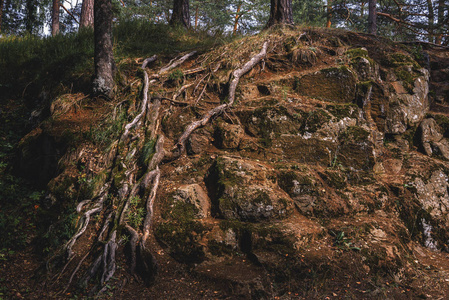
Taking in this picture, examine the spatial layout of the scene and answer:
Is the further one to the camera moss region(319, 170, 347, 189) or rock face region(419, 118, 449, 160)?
rock face region(419, 118, 449, 160)

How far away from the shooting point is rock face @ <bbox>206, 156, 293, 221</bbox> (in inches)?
147

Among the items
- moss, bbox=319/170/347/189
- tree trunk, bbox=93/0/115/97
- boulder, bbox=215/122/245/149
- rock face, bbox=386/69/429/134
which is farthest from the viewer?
rock face, bbox=386/69/429/134

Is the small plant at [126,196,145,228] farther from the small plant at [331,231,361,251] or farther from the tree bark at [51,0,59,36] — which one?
the tree bark at [51,0,59,36]

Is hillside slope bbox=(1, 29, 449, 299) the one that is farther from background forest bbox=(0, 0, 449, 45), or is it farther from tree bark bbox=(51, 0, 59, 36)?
tree bark bbox=(51, 0, 59, 36)

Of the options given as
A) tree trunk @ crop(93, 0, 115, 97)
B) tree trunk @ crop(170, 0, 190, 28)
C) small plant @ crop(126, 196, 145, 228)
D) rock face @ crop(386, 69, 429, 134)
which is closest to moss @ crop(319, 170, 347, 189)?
rock face @ crop(386, 69, 429, 134)

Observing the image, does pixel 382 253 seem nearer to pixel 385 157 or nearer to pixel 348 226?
pixel 348 226

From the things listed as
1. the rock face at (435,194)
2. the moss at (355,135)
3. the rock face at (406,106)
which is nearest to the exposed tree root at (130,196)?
the moss at (355,135)

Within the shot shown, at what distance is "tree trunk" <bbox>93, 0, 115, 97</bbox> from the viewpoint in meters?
5.30

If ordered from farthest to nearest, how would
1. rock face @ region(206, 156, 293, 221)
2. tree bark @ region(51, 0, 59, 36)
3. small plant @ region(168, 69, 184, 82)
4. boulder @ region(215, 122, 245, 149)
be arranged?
tree bark @ region(51, 0, 59, 36), small plant @ region(168, 69, 184, 82), boulder @ region(215, 122, 245, 149), rock face @ region(206, 156, 293, 221)

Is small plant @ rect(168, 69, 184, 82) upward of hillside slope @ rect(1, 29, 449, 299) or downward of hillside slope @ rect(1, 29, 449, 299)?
upward

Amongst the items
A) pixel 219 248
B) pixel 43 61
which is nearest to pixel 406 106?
pixel 219 248

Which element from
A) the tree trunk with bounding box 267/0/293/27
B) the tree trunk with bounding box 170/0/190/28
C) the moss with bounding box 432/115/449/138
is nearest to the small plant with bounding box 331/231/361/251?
the moss with bounding box 432/115/449/138

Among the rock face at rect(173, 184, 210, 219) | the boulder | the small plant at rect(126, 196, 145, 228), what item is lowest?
the small plant at rect(126, 196, 145, 228)

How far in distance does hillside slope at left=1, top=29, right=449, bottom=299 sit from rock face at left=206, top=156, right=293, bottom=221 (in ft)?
0.07
